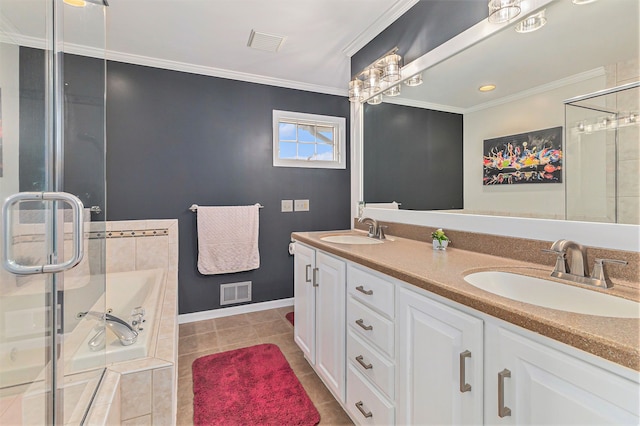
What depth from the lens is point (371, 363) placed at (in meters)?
1.31

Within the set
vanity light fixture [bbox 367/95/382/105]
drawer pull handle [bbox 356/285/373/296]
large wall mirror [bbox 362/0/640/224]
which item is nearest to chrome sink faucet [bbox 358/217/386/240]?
large wall mirror [bbox 362/0/640/224]

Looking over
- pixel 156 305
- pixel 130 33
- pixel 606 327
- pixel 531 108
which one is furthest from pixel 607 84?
pixel 130 33

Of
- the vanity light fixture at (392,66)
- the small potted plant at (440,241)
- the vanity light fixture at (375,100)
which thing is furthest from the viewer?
the vanity light fixture at (375,100)

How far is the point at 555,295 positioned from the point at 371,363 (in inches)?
29.3

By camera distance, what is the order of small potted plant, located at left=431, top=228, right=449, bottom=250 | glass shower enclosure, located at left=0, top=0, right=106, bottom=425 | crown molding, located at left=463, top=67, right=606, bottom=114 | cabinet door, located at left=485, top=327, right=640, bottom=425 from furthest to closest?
1. small potted plant, located at left=431, top=228, right=449, bottom=250
2. crown molding, located at left=463, top=67, right=606, bottom=114
3. glass shower enclosure, located at left=0, top=0, right=106, bottom=425
4. cabinet door, located at left=485, top=327, right=640, bottom=425

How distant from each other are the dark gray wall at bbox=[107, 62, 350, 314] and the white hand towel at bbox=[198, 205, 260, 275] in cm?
12

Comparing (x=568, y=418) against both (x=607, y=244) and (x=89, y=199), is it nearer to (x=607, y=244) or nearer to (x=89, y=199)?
(x=607, y=244)

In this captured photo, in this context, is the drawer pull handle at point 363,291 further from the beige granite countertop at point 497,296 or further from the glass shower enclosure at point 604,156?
the glass shower enclosure at point 604,156

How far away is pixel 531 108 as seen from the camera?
1.26 metres

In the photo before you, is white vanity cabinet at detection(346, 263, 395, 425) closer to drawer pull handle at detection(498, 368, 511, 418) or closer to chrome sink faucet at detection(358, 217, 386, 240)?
drawer pull handle at detection(498, 368, 511, 418)

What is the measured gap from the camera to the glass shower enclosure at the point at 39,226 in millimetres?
859

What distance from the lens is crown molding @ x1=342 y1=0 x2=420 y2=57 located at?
1890 mm

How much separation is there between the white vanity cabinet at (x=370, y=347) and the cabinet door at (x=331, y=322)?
6cm

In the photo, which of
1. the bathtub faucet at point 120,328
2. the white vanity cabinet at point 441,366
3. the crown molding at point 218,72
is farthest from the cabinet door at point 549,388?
the crown molding at point 218,72
